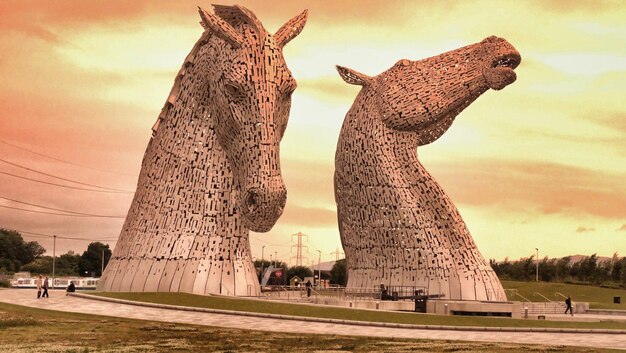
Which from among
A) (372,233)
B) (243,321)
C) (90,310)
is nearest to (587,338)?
(243,321)

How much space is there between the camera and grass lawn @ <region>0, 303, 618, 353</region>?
53.0 feet

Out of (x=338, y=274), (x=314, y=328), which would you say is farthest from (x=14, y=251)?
(x=314, y=328)

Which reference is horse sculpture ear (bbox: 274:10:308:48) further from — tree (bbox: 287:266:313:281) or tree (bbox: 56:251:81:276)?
tree (bbox: 287:266:313:281)

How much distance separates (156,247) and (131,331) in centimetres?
814

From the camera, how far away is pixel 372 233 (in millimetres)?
37750

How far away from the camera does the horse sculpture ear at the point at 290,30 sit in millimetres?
25188

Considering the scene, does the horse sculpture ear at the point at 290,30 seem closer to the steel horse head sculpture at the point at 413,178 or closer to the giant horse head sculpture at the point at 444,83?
the giant horse head sculpture at the point at 444,83

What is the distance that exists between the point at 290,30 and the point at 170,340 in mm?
11746

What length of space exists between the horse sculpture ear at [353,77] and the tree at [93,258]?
67145 mm

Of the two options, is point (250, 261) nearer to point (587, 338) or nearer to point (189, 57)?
point (189, 57)

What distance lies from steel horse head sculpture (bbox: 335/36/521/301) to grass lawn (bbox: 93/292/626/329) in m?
9.89

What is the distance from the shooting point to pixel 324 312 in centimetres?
2455

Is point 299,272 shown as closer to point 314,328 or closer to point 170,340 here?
point 314,328

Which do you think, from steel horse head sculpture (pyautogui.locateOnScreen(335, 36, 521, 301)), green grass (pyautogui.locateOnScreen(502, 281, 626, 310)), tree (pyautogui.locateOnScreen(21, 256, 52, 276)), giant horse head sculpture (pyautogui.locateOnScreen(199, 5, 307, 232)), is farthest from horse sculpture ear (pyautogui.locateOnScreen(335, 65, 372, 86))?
tree (pyautogui.locateOnScreen(21, 256, 52, 276))
